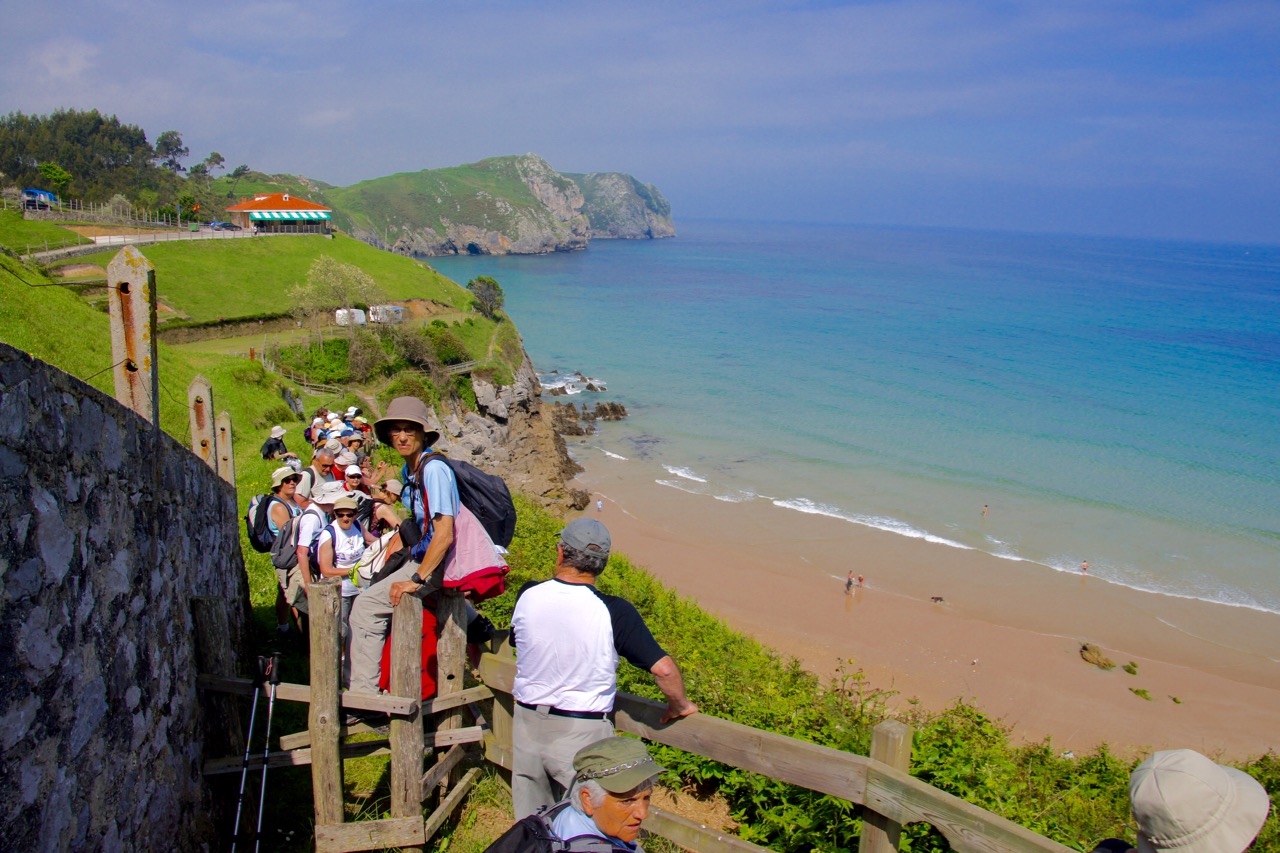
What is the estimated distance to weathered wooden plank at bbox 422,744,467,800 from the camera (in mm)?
4676

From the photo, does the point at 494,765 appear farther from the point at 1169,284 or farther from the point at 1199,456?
the point at 1169,284

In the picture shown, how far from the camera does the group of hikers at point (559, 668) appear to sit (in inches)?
102

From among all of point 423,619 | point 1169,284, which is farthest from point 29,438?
point 1169,284

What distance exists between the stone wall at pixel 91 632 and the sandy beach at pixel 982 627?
13614 mm

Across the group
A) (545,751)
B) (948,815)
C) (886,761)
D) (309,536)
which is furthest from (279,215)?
(948,815)

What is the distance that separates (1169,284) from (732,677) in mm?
184885

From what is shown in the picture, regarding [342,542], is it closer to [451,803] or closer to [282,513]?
[282,513]

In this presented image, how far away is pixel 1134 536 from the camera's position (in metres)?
32.4

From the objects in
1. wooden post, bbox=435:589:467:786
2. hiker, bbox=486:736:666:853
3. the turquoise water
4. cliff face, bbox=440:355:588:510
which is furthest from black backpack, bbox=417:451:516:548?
the turquoise water

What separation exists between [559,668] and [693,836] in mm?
1274

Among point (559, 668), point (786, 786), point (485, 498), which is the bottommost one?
point (786, 786)

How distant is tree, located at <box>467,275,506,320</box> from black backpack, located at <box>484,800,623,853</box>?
61710 millimetres

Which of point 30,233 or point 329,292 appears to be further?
point 329,292

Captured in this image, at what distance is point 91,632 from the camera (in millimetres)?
3381
